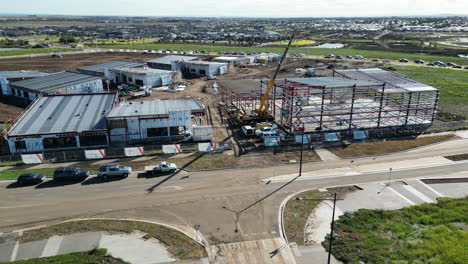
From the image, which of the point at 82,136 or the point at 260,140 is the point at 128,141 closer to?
the point at 82,136

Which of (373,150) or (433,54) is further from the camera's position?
(433,54)

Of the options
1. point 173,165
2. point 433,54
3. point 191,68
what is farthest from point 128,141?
point 433,54

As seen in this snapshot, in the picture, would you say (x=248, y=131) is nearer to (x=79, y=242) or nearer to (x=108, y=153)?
(x=108, y=153)

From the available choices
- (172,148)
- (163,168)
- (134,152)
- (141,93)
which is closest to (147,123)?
(134,152)

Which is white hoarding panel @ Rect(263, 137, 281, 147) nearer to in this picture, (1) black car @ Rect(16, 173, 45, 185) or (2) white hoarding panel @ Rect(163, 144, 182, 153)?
(2) white hoarding panel @ Rect(163, 144, 182, 153)

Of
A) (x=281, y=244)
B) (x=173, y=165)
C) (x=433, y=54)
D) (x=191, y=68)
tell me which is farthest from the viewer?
(x=433, y=54)

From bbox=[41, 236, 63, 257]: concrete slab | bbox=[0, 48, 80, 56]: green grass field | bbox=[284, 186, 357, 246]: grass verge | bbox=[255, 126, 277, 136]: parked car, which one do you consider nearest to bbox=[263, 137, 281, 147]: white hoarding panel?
bbox=[255, 126, 277, 136]: parked car

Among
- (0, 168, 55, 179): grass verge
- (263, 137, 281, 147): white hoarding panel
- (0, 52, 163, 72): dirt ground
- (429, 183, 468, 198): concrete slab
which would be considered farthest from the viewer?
(0, 52, 163, 72): dirt ground
